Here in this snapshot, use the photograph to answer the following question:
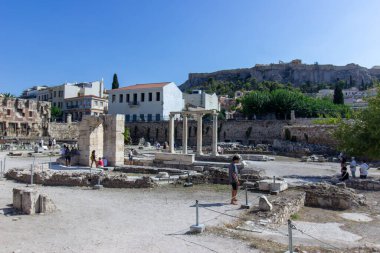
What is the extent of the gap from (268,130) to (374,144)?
37617 millimetres

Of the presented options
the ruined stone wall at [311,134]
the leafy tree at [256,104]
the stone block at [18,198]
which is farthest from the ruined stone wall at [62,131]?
the stone block at [18,198]

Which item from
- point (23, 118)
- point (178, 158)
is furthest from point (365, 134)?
point (23, 118)

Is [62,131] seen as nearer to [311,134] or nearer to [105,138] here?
[105,138]

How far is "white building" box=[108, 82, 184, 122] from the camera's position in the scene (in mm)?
63934

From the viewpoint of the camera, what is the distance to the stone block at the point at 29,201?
406 inches

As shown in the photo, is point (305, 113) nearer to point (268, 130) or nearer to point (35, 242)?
point (268, 130)

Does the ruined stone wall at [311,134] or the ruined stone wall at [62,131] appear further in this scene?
the ruined stone wall at [62,131]

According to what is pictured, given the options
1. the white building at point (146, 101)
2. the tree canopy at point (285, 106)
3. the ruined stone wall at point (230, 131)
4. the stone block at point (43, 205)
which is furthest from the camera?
the tree canopy at point (285, 106)

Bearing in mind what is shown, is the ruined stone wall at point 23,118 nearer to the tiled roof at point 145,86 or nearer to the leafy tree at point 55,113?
the leafy tree at point 55,113

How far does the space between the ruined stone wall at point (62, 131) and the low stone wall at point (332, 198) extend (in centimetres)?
5559

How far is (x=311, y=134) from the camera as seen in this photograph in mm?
50562

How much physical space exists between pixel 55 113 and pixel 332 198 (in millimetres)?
72864

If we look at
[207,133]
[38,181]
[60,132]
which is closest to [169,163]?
[38,181]

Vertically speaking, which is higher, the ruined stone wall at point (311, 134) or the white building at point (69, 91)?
the white building at point (69, 91)
